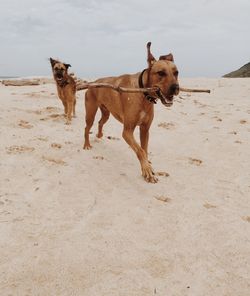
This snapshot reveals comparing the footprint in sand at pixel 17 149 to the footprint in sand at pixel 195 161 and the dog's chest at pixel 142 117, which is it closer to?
the dog's chest at pixel 142 117

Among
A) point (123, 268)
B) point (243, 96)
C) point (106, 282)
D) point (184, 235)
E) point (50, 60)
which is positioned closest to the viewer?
point (106, 282)

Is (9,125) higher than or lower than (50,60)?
lower

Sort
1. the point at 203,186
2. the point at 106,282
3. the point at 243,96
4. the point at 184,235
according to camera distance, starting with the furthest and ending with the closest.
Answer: the point at 243,96 → the point at 203,186 → the point at 184,235 → the point at 106,282

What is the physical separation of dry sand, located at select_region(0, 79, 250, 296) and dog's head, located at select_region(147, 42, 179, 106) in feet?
4.26

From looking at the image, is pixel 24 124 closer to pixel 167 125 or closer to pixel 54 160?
pixel 54 160

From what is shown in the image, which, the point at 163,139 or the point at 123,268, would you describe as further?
the point at 163,139

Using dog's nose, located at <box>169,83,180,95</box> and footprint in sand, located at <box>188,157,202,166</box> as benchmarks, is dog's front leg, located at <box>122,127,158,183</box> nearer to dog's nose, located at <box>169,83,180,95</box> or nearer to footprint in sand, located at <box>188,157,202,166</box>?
dog's nose, located at <box>169,83,180,95</box>

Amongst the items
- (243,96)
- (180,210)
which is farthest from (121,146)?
(243,96)

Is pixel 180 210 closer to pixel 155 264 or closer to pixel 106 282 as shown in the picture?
pixel 155 264

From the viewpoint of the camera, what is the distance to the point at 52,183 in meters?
4.59

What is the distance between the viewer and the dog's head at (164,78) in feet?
15.1

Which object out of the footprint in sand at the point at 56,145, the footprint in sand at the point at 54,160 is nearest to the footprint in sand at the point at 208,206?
the footprint in sand at the point at 54,160

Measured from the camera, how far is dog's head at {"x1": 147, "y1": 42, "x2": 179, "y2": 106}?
459 centimetres

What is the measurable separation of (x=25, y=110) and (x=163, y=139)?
4322 mm
